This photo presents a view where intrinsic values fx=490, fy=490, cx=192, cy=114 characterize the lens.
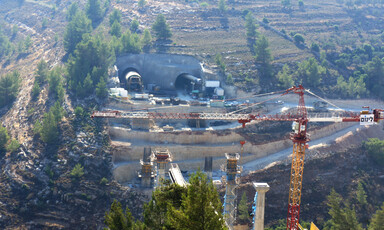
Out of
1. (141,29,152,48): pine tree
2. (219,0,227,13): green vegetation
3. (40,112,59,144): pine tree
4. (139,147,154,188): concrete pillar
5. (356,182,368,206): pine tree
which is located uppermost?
(219,0,227,13): green vegetation

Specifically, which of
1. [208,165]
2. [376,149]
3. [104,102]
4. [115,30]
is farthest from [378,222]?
[115,30]

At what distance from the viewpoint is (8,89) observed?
299ft

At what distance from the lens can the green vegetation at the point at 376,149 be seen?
88.6 m

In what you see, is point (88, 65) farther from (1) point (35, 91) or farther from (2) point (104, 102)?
(1) point (35, 91)

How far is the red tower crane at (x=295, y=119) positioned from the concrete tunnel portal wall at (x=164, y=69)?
19118mm

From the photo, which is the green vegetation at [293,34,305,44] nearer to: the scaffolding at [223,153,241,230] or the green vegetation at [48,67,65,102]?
the green vegetation at [48,67,65,102]

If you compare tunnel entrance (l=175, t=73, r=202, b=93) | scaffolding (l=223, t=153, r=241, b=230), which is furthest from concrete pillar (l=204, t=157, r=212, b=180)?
tunnel entrance (l=175, t=73, r=202, b=93)

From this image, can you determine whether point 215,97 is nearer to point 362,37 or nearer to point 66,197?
point 66,197

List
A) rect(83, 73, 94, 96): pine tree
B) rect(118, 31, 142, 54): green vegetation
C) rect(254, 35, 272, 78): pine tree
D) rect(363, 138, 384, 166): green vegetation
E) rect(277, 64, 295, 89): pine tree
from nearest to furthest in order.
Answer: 1. rect(363, 138, 384, 166): green vegetation
2. rect(83, 73, 94, 96): pine tree
3. rect(277, 64, 295, 89): pine tree
4. rect(118, 31, 142, 54): green vegetation
5. rect(254, 35, 272, 78): pine tree

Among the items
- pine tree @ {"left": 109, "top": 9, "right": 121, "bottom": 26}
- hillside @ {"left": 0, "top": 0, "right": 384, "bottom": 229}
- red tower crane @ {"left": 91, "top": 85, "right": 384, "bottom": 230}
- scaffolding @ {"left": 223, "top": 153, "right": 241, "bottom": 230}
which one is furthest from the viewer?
pine tree @ {"left": 109, "top": 9, "right": 121, "bottom": 26}

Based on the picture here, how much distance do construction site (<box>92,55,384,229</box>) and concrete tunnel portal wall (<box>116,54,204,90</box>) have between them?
2.00ft

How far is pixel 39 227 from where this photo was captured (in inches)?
2741

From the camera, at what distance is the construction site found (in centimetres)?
7819

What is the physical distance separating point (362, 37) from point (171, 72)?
192 ft
